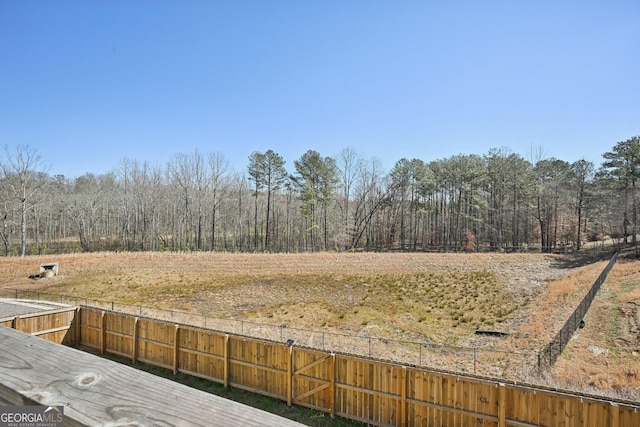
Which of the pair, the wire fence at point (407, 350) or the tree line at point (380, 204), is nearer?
the wire fence at point (407, 350)

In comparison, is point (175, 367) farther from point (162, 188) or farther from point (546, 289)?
point (162, 188)

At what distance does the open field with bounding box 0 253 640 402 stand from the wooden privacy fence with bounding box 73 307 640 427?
5.51 m

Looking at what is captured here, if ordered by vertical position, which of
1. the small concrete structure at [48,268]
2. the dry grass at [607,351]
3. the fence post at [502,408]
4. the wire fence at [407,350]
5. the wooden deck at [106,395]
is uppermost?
the wooden deck at [106,395]

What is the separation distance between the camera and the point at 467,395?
7.75 m

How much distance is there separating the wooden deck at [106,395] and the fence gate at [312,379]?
845 centimetres

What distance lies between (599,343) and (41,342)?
18657 millimetres

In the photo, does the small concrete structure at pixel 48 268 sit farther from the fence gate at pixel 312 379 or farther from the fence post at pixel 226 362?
the fence gate at pixel 312 379

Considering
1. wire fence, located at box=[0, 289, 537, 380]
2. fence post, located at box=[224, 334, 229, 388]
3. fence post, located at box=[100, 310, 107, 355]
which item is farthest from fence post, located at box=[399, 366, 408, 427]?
fence post, located at box=[100, 310, 107, 355]

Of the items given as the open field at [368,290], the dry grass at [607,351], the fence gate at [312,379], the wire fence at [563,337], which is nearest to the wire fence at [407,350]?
the wire fence at [563,337]

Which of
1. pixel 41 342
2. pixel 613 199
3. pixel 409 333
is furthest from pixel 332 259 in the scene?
pixel 613 199

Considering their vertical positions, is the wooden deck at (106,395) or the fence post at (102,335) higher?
the wooden deck at (106,395)

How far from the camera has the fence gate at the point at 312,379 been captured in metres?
9.16

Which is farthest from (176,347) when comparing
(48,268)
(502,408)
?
(48,268)

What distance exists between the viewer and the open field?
1777 centimetres
